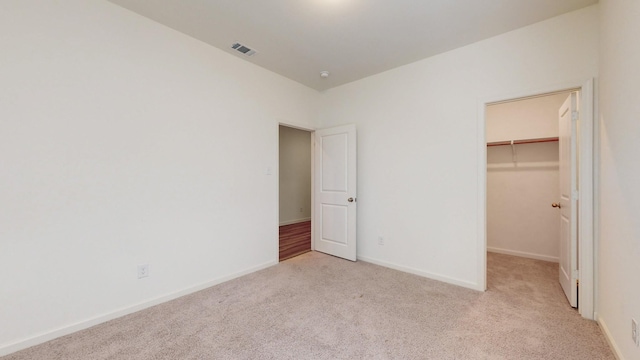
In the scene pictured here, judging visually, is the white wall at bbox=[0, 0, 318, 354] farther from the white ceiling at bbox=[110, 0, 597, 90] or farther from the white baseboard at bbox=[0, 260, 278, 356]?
the white ceiling at bbox=[110, 0, 597, 90]

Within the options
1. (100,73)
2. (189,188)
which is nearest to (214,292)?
(189,188)

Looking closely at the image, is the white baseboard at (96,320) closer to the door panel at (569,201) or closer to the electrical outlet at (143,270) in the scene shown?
the electrical outlet at (143,270)

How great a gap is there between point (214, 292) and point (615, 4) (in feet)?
13.1

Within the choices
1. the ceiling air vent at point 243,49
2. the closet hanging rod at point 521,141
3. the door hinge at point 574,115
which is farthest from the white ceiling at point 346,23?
the closet hanging rod at point 521,141

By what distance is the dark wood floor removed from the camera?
3.97m

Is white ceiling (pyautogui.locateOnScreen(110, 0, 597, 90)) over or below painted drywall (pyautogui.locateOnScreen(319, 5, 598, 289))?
over

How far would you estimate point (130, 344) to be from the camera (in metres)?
1.77

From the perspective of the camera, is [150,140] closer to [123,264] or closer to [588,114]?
[123,264]

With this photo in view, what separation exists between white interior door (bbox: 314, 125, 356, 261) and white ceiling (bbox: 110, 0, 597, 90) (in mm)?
1137

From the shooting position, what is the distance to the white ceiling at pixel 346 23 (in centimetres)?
208

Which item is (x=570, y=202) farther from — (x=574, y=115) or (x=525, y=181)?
(x=525, y=181)

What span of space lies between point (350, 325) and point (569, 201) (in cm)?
231

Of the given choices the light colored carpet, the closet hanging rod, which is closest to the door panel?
the light colored carpet

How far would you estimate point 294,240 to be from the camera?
4.73 meters
